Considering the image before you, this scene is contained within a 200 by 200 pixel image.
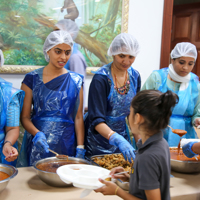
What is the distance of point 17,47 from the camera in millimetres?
2482

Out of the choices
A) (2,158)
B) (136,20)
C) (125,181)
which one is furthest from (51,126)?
(136,20)

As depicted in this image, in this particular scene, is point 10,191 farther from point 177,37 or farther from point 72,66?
point 177,37

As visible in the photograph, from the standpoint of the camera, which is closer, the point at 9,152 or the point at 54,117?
the point at 9,152

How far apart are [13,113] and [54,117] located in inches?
11.8

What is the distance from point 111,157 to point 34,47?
159 cm

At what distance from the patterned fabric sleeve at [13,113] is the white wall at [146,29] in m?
1.94

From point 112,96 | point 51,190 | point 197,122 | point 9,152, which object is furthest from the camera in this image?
point 197,122

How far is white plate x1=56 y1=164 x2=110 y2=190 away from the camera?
943mm

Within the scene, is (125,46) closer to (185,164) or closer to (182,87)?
(182,87)

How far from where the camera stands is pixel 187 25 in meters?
4.42

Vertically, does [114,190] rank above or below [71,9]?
below

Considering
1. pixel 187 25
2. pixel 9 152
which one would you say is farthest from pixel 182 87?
pixel 187 25

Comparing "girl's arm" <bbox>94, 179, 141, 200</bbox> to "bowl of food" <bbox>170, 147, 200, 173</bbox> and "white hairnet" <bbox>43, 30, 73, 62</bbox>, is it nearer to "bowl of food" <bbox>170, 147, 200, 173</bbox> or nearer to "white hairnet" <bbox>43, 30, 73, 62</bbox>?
"bowl of food" <bbox>170, 147, 200, 173</bbox>

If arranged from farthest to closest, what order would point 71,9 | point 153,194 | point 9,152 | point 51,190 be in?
point 71,9 → point 9,152 → point 51,190 → point 153,194
